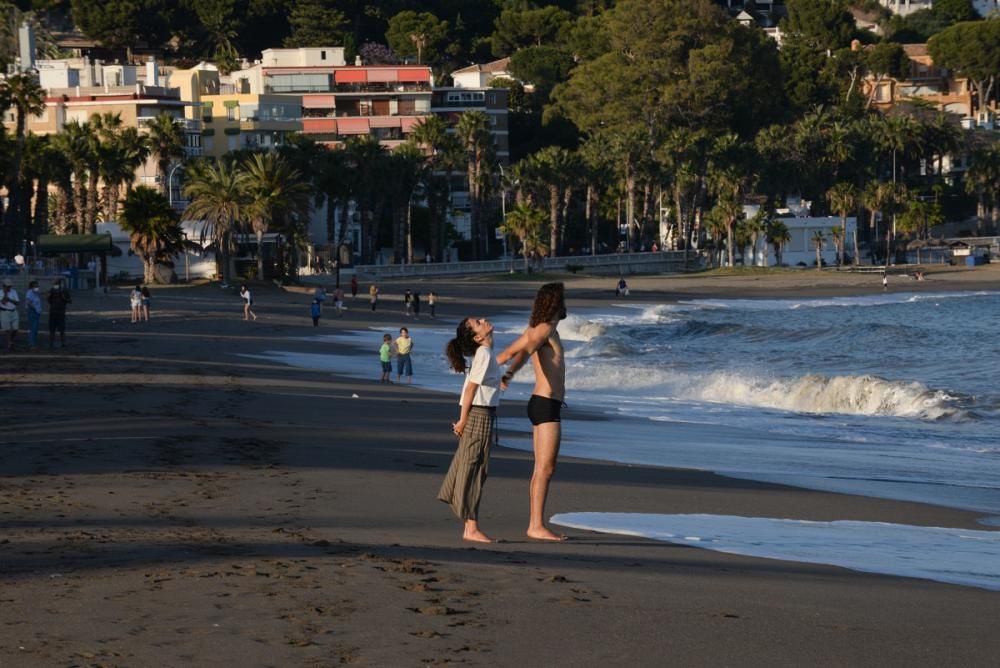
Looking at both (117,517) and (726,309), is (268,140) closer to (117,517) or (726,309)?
(726,309)

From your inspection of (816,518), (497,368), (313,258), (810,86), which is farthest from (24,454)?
(810,86)

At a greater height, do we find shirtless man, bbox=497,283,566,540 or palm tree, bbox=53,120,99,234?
palm tree, bbox=53,120,99,234

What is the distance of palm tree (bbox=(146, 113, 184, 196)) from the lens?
3199 inches

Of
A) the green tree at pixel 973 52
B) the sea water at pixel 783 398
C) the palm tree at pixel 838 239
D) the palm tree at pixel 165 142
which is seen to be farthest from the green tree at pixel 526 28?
the sea water at pixel 783 398

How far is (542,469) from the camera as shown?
1016 cm

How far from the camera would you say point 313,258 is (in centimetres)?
8275

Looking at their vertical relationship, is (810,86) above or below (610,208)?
above

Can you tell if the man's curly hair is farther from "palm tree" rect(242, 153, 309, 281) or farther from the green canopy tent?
"palm tree" rect(242, 153, 309, 281)

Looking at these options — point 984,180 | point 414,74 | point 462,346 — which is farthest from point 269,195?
point 984,180

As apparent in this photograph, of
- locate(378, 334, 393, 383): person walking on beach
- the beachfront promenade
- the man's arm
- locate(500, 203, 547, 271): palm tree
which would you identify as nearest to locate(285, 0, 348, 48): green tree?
the beachfront promenade

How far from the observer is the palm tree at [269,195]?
6706 centimetres

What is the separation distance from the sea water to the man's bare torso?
1.56 metres

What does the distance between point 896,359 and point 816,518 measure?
25582 mm

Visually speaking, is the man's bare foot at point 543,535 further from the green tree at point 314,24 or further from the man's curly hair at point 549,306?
the green tree at point 314,24
